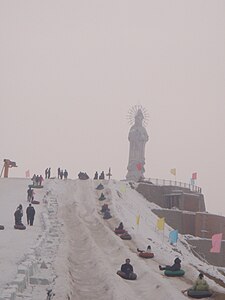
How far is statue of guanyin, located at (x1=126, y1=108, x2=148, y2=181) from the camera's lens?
6469 centimetres

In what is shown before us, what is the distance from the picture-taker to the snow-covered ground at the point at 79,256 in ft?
46.8

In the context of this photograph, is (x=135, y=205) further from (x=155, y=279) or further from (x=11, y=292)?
(x=11, y=292)

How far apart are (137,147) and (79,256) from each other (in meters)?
46.0

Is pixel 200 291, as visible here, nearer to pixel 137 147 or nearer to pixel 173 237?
pixel 173 237

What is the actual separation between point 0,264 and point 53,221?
42.2 ft

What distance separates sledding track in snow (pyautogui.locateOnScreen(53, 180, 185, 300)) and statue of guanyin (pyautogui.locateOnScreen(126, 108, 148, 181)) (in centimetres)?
3101

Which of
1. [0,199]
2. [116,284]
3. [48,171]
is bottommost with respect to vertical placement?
[116,284]

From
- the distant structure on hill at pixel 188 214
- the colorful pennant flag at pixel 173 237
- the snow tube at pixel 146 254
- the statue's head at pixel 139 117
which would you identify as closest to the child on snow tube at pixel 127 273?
the snow tube at pixel 146 254

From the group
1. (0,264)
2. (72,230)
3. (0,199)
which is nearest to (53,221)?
(72,230)

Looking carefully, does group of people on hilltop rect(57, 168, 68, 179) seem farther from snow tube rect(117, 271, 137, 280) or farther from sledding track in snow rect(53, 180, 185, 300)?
snow tube rect(117, 271, 137, 280)

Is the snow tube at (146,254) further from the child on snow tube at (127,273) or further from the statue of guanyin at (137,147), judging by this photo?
the statue of guanyin at (137,147)

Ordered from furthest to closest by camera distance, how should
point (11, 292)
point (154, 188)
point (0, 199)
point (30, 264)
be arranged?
point (154, 188) → point (0, 199) → point (30, 264) → point (11, 292)

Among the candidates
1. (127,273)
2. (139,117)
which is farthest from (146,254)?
(139,117)

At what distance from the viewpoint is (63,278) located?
14984 mm
